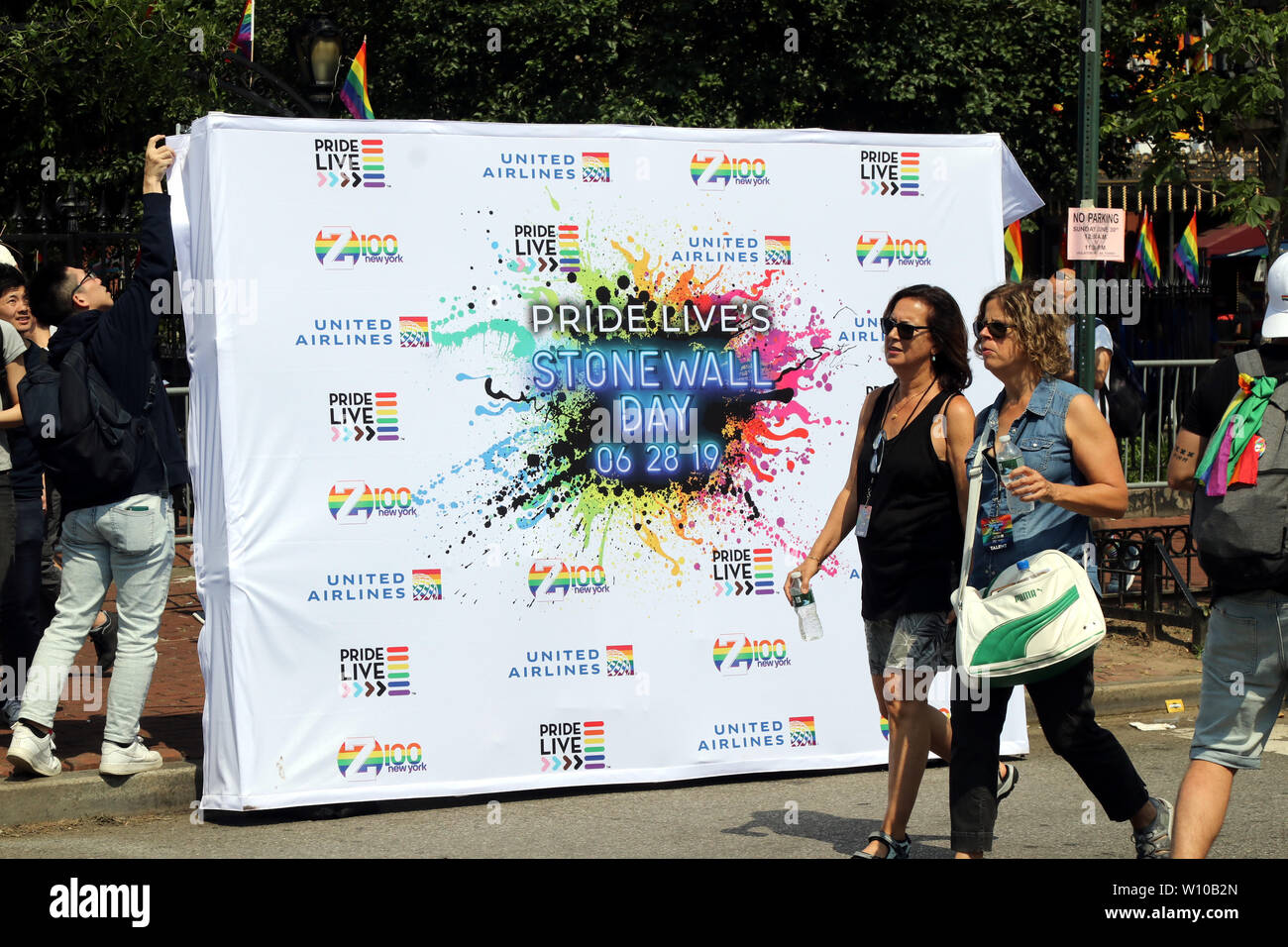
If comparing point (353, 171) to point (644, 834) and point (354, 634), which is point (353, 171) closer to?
point (354, 634)

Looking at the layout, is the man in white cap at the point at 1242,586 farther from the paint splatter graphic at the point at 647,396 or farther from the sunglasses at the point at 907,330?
the paint splatter graphic at the point at 647,396

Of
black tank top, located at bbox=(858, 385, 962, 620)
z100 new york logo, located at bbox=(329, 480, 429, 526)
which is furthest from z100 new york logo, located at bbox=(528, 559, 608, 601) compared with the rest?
black tank top, located at bbox=(858, 385, 962, 620)

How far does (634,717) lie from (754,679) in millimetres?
571

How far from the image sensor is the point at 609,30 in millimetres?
18312

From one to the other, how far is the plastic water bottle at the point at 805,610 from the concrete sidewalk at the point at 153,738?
2787mm

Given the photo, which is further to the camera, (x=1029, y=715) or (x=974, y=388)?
(x=1029, y=715)

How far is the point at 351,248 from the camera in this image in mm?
6488

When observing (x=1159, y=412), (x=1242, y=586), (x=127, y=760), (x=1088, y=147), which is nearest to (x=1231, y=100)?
(x=1088, y=147)

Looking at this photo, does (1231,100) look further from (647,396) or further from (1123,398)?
(647,396)

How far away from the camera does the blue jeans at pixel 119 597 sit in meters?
6.61

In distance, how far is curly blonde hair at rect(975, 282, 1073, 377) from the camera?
5.15 m

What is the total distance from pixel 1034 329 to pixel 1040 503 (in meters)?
0.57

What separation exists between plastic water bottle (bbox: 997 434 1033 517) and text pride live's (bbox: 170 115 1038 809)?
6.75ft
